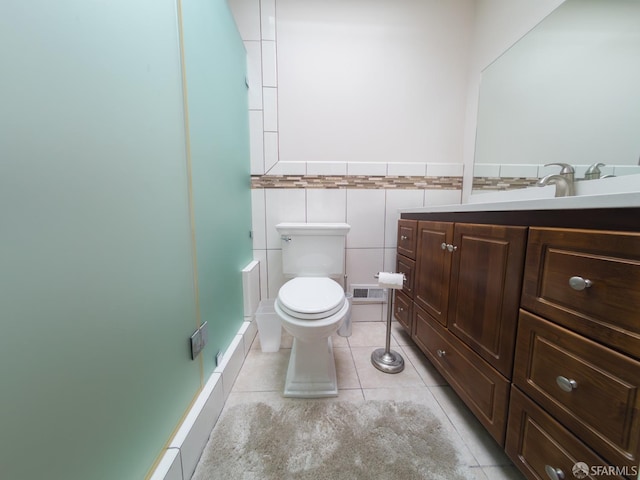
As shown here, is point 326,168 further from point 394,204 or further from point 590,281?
point 590,281

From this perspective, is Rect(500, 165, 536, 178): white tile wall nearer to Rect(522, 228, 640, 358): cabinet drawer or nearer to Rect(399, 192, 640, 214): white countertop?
Rect(399, 192, 640, 214): white countertop

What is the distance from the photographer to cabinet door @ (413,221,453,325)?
38.9 inches

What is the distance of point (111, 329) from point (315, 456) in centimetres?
76

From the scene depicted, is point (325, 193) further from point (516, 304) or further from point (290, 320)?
point (516, 304)

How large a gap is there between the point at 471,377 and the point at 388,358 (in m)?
0.49

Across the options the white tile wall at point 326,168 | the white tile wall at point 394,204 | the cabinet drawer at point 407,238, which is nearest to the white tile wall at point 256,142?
the white tile wall at point 326,168

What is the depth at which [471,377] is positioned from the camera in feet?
2.71

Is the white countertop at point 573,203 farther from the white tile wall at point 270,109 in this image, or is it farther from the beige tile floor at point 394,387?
the white tile wall at point 270,109

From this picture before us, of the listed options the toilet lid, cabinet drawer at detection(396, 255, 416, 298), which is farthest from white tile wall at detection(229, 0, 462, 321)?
the toilet lid

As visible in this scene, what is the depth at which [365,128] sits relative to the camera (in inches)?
61.6

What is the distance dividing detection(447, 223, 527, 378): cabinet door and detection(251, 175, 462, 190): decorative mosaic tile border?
0.78 meters

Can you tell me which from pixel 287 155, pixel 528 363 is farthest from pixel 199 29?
pixel 528 363

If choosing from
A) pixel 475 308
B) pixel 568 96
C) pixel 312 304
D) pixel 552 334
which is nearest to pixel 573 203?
pixel 552 334

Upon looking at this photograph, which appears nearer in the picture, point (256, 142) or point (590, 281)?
point (590, 281)
